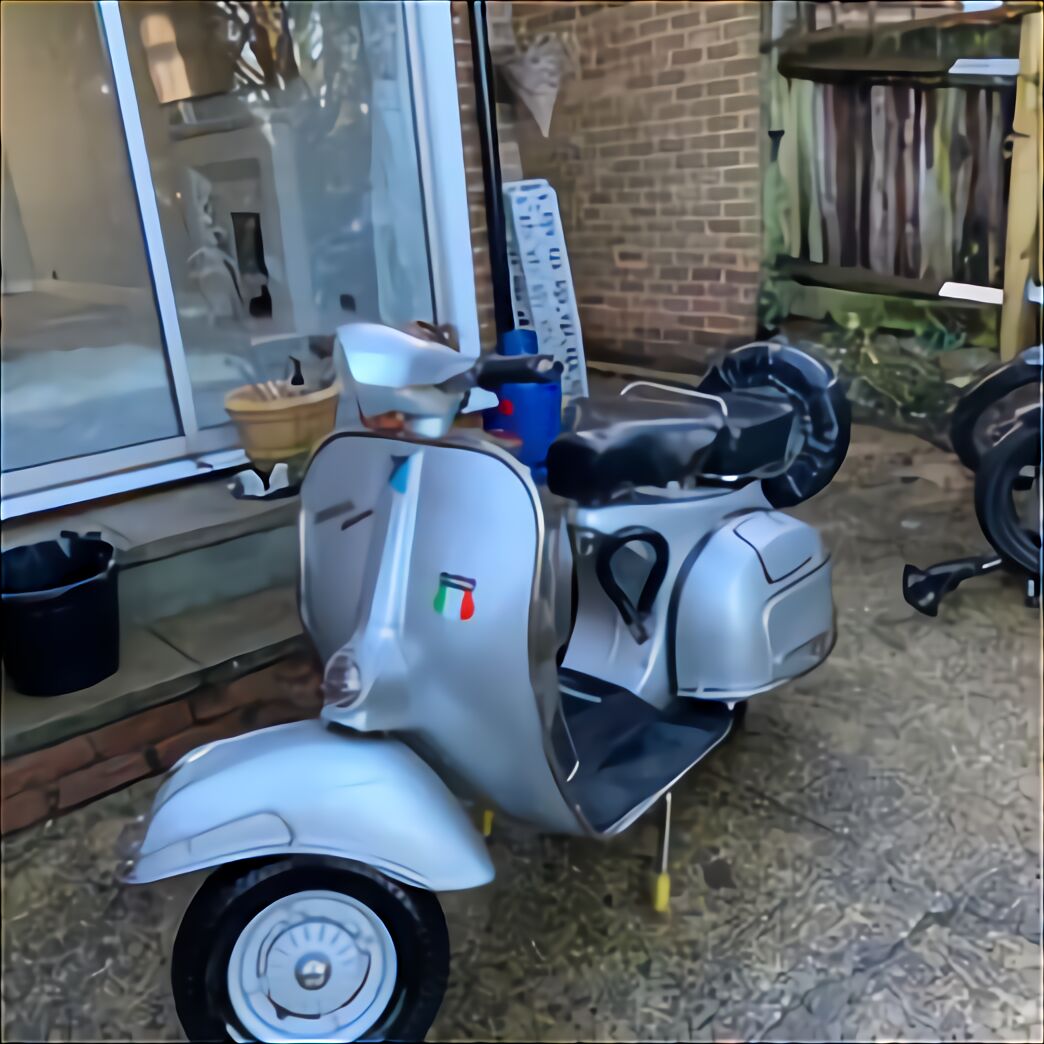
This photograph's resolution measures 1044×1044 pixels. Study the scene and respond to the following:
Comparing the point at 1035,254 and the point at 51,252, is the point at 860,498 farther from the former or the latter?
the point at 51,252

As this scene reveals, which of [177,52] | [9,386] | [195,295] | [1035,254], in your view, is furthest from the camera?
[9,386]

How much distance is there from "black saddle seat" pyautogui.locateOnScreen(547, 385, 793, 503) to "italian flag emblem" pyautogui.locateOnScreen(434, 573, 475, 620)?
12 cm

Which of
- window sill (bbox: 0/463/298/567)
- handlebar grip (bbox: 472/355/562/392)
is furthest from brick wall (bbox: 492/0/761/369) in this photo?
window sill (bbox: 0/463/298/567)

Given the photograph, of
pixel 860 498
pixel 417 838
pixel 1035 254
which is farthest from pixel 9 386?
pixel 1035 254

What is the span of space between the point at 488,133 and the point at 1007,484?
59 centimetres

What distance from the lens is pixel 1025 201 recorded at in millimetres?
756

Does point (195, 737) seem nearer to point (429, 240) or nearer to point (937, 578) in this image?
point (429, 240)

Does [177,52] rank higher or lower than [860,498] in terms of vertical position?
higher

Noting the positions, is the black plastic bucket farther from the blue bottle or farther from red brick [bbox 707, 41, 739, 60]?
red brick [bbox 707, 41, 739, 60]

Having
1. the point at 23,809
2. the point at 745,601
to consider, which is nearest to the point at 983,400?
the point at 745,601

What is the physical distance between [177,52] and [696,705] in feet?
3.13

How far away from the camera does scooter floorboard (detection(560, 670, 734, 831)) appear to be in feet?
3.07

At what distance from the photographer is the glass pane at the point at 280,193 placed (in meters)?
0.86

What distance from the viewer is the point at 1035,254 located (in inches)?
30.2
